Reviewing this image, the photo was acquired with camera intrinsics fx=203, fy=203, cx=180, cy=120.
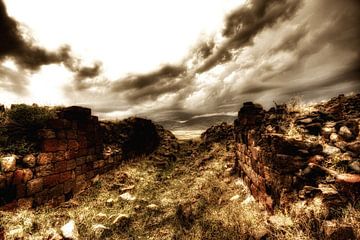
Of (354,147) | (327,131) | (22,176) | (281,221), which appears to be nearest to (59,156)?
(22,176)

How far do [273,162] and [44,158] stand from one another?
658cm

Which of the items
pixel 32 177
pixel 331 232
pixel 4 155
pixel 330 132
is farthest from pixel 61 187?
pixel 330 132

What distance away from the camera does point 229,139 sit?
1253cm

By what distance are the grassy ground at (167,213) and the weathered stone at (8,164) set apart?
1077 millimetres

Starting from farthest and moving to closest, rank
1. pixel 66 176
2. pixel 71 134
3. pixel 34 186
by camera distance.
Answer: pixel 71 134 < pixel 66 176 < pixel 34 186

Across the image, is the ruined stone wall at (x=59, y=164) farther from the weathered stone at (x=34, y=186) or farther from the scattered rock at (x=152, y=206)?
the scattered rock at (x=152, y=206)

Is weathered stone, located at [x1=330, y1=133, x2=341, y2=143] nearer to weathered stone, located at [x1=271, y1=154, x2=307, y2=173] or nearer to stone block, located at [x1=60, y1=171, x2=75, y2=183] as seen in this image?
weathered stone, located at [x1=271, y1=154, x2=307, y2=173]

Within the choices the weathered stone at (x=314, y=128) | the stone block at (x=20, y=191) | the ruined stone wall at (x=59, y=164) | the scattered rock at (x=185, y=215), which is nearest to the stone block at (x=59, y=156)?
the ruined stone wall at (x=59, y=164)

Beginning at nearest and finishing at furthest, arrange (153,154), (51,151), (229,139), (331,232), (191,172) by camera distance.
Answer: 1. (331,232)
2. (51,151)
3. (191,172)
4. (153,154)
5. (229,139)

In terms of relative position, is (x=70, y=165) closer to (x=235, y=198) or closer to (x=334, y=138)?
(x=235, y=198)

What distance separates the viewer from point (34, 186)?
584 cm

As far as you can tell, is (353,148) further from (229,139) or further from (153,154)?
(153,154)

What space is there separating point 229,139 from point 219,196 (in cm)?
614

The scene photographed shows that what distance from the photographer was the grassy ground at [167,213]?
375 centimetres
